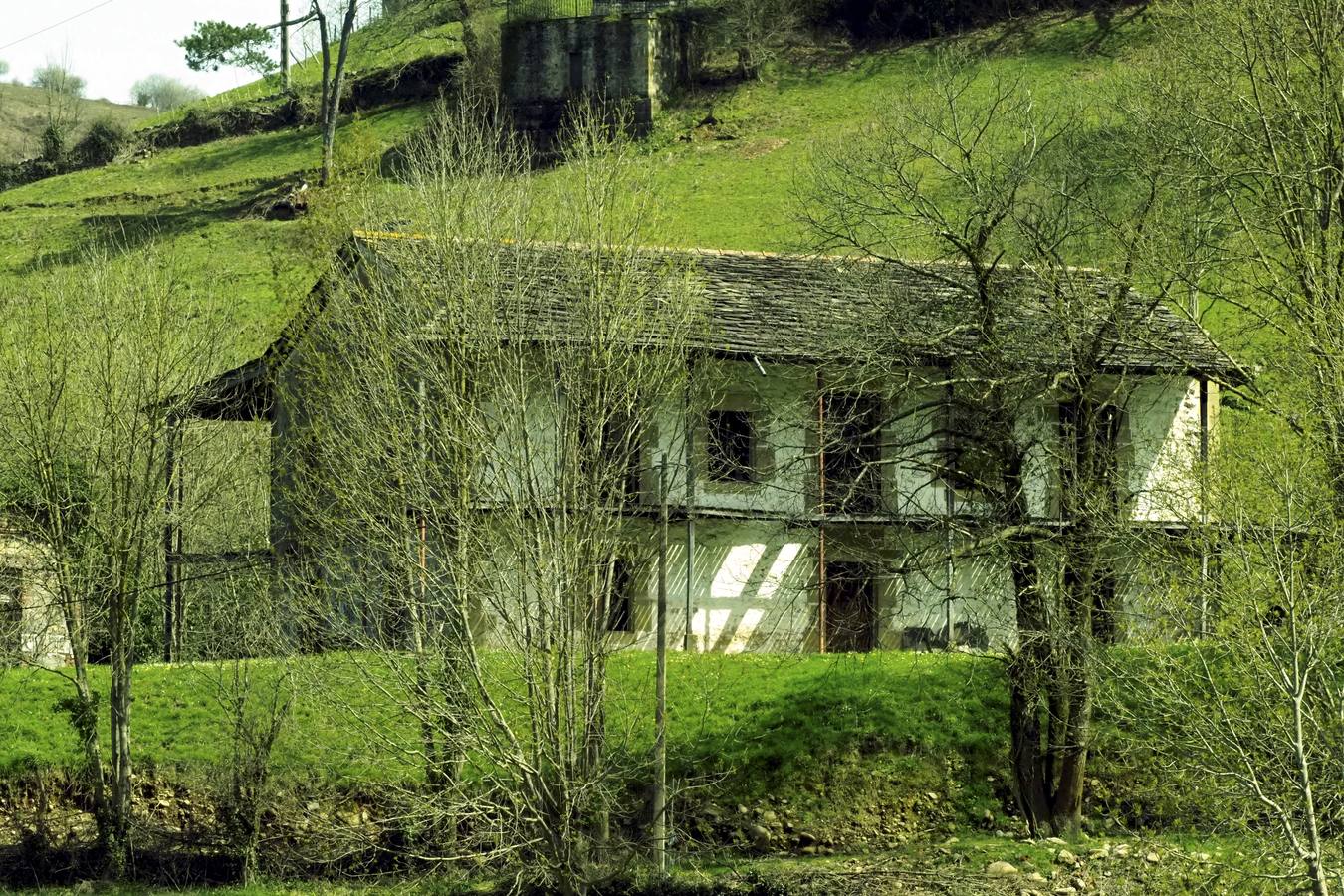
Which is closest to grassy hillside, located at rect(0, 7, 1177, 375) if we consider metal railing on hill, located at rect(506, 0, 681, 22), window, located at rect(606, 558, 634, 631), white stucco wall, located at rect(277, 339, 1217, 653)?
metal railing on hill, located at rect(506, 0, 681, 22)

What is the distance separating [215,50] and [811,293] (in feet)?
125

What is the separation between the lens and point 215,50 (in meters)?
55.2

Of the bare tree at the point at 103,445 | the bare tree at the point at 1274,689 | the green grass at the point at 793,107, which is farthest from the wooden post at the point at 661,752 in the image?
the green grass at the point at 793,107

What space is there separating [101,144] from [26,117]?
14.4 m

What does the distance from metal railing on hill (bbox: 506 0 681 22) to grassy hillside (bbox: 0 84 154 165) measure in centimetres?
2027

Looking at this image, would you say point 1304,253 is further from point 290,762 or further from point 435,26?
point 435,26

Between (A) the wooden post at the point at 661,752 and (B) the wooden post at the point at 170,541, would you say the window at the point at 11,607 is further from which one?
(A) the wooden post at the point at 661,752

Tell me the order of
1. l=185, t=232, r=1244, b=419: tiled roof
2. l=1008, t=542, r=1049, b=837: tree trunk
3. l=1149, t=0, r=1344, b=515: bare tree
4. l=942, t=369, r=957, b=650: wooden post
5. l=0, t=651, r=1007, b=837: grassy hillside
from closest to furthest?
l=185, t=232, r=1244, b=419: tiled roof → l=1008, t=542, r=1049, b=837: tree trunk → l=942, t=369, r=957, b=650: wooden post → l=0, t=651, r=1007, b=837: grassy hillside → l=1149, t=0, r=1344, b=515: bare tree

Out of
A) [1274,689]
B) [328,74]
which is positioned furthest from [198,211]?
[1274,689]

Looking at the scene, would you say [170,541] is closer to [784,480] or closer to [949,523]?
[784,480]

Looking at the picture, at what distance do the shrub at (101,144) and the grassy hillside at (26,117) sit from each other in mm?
1200

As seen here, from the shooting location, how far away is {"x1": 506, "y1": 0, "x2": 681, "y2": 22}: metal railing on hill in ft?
169

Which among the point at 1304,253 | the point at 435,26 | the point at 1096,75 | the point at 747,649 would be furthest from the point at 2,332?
the point at 435,26

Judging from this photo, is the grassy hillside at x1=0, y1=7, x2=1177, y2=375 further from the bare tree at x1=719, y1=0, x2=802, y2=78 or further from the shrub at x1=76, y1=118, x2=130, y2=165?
the shrub at x1=76, y1=118, x2=130, y2=165
